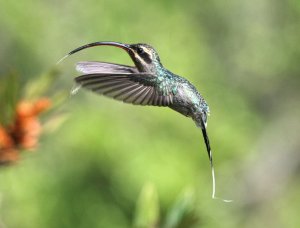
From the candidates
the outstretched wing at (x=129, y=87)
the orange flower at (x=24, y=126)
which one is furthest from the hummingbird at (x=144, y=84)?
the orange flower at (x=24, y=126)

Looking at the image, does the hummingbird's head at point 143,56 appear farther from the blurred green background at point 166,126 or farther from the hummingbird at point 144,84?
the blurred green background at point 166,126

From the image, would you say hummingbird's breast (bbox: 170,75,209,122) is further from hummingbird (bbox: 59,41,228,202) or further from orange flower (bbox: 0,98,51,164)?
orange flower (bbox: 0,98,51,164)

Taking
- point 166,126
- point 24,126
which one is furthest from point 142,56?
point 166,126

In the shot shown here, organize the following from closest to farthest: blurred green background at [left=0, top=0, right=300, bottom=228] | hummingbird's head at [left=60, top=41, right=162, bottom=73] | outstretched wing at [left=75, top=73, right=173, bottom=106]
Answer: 1. outstretched wing at [left=75, top=73, right=173, bottom=106]
2. hummingbird's head at [left=60, top=41, right=162, bottom=73]
3. blurred green background at [left=0, top=0, right=300, bottom=228]

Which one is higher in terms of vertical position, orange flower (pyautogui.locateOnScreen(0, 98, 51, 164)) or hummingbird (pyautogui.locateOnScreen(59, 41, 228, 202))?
hummingbird (pyautogui.locateOnScreen(59, 41, 228, 202))

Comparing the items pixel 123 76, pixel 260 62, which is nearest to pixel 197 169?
pixel 260 62

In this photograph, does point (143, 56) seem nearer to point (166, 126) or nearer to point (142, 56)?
point (142, 56)

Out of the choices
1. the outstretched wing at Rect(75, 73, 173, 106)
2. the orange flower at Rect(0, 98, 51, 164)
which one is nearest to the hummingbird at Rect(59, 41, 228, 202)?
the outstretched wing at Rect(75, 73, 173, 106)
